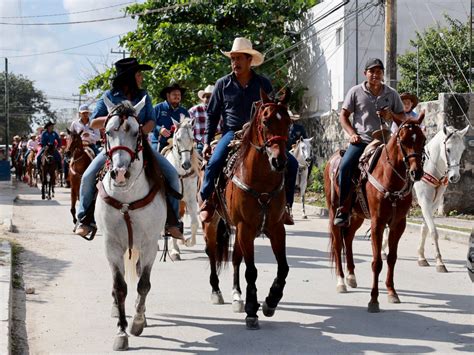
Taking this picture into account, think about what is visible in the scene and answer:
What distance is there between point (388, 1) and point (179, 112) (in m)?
7.04

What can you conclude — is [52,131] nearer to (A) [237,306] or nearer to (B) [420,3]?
(B) [420,3]

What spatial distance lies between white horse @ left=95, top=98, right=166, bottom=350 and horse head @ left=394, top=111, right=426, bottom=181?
2.80 meters

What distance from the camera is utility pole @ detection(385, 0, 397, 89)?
17.8 m

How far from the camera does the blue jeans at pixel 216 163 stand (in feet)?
27.8

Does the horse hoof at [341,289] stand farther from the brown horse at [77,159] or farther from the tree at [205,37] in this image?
the tree at [205,37]

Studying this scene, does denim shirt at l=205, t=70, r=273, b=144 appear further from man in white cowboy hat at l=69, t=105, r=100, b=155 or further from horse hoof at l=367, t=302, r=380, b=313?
man in white cowboy hat at l=69, t=105, r=100, b=155

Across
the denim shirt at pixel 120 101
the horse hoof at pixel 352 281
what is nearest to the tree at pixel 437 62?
the horse hoof at pixel 352 281

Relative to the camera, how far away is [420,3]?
26375mm

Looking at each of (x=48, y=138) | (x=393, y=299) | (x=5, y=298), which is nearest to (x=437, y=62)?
(x=48, y=138)

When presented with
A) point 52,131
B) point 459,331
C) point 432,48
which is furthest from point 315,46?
point 459,331

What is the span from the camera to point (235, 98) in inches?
339

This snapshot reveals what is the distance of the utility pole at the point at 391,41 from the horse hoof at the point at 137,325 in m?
11.8

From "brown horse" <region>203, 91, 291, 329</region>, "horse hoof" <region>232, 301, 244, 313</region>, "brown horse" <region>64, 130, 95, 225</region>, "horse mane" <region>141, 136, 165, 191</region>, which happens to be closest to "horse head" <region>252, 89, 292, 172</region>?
"brown horse" <region>203, 91, 291, 329</region>

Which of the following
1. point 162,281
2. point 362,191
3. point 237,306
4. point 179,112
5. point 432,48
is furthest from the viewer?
point 432,48
